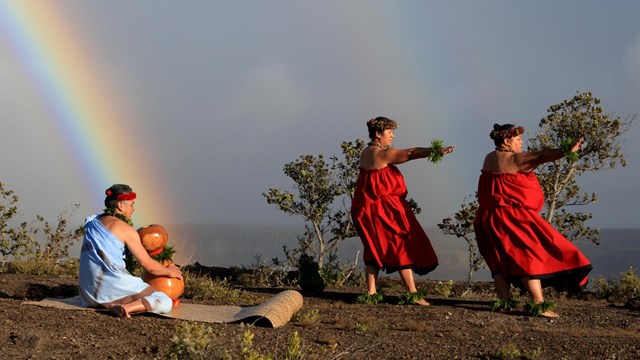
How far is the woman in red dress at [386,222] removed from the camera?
30.2 ft

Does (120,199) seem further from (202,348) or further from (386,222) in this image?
(386,222)

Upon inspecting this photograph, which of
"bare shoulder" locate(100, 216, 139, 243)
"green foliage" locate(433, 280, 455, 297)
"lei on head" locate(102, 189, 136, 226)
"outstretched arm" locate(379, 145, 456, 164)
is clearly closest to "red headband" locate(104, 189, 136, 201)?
"lei on head" locate(102, 189, 136, 226)

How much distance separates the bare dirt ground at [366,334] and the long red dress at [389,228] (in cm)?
54

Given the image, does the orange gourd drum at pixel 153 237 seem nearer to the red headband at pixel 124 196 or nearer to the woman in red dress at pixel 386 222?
the red headband at pixel 124 196

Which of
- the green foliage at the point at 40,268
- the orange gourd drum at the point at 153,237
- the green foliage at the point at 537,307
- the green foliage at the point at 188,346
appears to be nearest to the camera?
the green foliage at the point at 188,346

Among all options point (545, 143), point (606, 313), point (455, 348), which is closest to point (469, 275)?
point (545, 143)

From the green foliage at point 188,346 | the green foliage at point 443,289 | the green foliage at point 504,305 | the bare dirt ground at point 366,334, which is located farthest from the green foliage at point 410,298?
the green foliage at point 188,346

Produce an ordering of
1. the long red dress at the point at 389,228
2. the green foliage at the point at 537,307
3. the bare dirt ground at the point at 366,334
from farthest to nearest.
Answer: the long red dress at the point at 389,228, the green foliage at the point at 537,307, the bare dirt ground at the point at 366,334

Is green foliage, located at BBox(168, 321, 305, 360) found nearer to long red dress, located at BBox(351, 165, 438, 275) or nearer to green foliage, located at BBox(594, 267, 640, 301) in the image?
long red dress, located at BBox(351, 165, 438, 275)

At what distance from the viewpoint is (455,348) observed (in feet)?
21.1

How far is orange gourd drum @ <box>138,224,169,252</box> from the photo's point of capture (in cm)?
797

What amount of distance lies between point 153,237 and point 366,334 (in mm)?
2424

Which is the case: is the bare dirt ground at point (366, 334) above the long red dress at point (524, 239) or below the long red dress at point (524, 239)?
below

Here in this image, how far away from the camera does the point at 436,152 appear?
29.0ft
